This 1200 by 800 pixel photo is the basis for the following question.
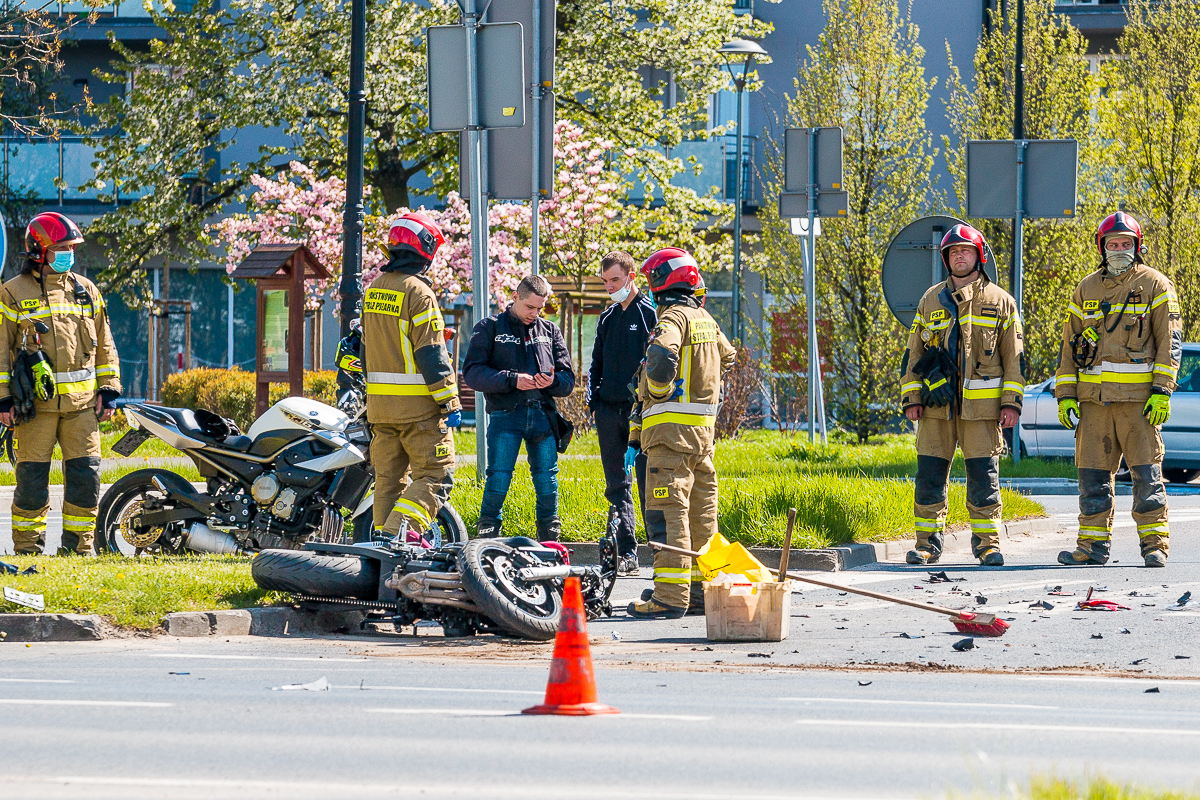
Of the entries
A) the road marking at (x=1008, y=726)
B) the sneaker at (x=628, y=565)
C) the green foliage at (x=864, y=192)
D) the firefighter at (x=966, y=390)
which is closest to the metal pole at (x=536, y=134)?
the sneaker at (x=628, y=565)

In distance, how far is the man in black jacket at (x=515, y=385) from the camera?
33.8 ft

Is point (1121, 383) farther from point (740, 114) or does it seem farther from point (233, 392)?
point (740, 114)

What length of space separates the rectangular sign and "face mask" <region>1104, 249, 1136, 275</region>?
4229mm

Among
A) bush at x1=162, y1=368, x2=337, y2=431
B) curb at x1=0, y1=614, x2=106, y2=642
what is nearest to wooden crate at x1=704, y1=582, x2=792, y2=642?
curb at x1=0, y1=614, x2=106, y2=642

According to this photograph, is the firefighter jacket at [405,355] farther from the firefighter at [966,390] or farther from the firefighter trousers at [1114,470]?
the firefighter trousers at [1114,470]

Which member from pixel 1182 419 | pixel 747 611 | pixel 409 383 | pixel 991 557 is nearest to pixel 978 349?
pixel 991 557

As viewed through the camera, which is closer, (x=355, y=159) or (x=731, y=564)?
(x=731, y=564)

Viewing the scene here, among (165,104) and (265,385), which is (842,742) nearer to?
(265,385)

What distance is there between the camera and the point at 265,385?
63.5 feet

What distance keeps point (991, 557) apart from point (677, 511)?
10.8 feet

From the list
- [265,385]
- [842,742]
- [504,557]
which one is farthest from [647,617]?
[265,385]

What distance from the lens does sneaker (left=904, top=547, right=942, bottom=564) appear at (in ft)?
37.3

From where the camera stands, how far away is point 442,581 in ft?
26.8

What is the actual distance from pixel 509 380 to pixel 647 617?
74.7 inches
